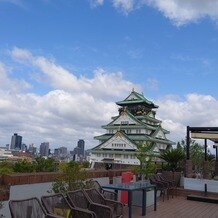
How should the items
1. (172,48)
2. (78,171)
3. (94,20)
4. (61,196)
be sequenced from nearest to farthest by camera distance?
1. (61,196)
2. (78,171)
3. (94,20)
4. (172,48)

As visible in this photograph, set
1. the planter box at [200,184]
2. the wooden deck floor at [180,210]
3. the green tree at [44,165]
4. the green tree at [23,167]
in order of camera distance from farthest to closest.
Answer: the planter box at [200,184], the green tree at [44,165], the green tree at [23,167], the wooden deck floor at [180,210]

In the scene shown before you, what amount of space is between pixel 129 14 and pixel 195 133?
23.6 feet

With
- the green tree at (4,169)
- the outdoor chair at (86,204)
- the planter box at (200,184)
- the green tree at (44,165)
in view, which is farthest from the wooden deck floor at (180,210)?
the green tree at (4,169)

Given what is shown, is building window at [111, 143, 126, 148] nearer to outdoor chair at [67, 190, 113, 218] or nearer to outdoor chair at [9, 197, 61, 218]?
outdoor chair at [67, 190, 113, 218]

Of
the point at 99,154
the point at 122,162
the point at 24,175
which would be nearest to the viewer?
the point at 24,175

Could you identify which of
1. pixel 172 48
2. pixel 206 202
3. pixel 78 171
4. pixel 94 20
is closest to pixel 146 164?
pixel 206 202

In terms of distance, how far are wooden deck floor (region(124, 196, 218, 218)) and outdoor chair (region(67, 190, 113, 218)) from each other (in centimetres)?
314

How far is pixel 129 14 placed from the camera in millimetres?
15789

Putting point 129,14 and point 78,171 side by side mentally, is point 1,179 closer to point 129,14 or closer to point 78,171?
point 78,171

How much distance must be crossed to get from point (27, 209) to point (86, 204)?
1822 mm

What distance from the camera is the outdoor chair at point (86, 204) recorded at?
6.33 m

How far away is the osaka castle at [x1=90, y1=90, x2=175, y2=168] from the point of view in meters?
58.6

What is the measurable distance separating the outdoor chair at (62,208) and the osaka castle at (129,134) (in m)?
50.0

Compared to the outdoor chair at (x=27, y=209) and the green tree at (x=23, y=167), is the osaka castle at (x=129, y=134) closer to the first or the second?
the green tree at (x=23, y=167)
